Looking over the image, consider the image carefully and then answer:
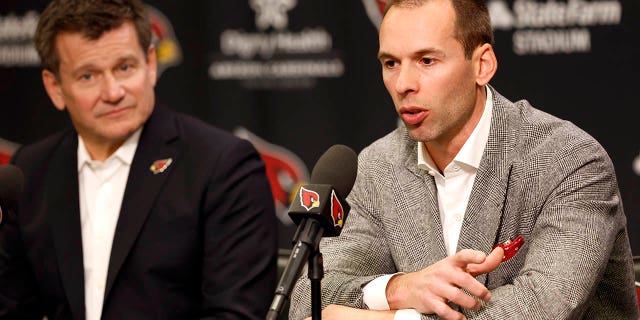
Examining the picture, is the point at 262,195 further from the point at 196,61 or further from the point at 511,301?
the point at 196,61

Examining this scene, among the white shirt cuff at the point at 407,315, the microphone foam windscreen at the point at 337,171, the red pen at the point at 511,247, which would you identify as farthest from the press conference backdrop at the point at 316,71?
the microphone foam windscreen at the point at 337,171

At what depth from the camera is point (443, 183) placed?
2955mm

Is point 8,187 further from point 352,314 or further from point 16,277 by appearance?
point 16,277

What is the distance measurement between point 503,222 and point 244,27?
2576mm

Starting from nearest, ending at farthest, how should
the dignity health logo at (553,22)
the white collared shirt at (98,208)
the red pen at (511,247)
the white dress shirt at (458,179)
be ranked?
the red pen at (511,247) < the white dress shirt at (458,179) < the white collared shirt at (98,208) < the dignity health logo at (553,22)

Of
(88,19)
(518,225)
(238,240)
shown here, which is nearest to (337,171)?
(518,225)

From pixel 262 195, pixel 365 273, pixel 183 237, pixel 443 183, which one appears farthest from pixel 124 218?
pixel 443 183

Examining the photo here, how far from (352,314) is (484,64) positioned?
860mm

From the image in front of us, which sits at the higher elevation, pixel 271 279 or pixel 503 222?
pixel 503 222

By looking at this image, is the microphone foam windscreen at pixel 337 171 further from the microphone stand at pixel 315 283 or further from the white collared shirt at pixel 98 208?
the white collared shirt at pixel 98 208

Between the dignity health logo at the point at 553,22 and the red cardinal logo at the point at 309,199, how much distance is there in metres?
2.65

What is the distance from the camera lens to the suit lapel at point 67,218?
3244 mm

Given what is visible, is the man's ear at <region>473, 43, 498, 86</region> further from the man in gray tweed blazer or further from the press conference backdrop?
the press conference backdrop

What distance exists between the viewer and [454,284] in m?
2.52
